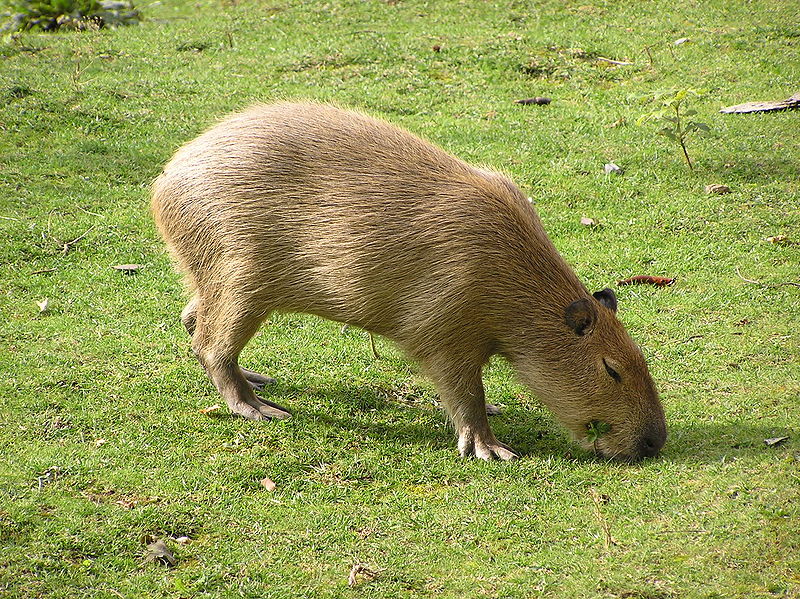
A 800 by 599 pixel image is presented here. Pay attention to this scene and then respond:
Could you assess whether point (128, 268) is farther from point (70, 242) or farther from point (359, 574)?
point (359, 574)

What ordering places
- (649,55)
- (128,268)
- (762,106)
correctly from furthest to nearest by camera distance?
(649,55) → (762,106) → (128,268)

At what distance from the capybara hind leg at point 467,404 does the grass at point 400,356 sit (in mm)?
126

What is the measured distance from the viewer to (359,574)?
10.7ft

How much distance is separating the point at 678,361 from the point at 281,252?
2064 mm

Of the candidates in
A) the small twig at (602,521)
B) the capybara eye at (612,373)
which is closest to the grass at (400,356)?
the small twig at (602,521)

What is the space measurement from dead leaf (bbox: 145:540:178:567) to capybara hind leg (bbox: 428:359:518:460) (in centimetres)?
136

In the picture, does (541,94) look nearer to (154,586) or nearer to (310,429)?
(310,429)

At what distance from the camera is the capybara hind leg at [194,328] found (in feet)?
15.1

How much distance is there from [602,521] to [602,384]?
25.7 inches

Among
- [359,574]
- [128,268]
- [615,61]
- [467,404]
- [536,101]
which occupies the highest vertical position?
[615,61]

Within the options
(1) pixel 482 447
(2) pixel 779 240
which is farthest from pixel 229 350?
(2) pixel 779 240

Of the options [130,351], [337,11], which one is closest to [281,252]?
[130,351]

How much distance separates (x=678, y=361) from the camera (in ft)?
15.4

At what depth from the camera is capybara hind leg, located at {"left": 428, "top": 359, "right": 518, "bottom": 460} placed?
160 inches
